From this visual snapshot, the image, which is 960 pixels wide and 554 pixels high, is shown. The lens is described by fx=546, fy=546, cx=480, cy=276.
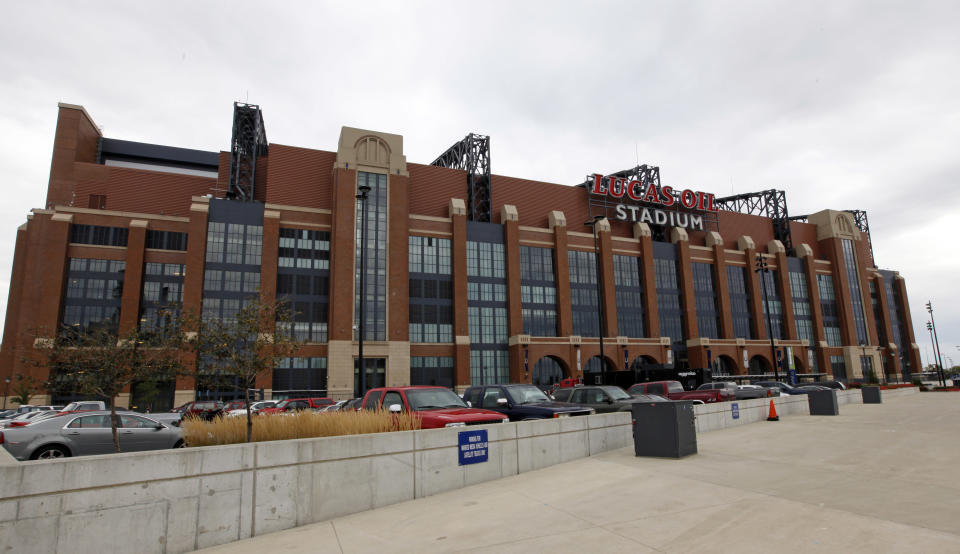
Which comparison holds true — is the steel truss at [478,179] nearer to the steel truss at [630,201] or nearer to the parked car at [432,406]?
the steel truss at [630,201]

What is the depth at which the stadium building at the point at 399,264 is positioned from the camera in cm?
5031

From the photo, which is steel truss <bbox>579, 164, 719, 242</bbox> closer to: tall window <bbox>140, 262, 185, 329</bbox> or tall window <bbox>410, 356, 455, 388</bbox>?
tall window <bbox>410, 356, 455, 388</bbox>

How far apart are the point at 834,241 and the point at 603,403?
82133 millimetres

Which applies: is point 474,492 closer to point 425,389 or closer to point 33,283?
point 425,389

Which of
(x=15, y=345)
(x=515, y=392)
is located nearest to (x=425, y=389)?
(x=515, y=392)

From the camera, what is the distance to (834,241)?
81812 millimetres

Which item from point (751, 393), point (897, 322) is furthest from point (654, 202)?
point (897, 322)

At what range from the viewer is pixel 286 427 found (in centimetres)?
913

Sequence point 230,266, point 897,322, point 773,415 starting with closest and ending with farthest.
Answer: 1. point 773,415
2. point 230,266
3. point 897,322

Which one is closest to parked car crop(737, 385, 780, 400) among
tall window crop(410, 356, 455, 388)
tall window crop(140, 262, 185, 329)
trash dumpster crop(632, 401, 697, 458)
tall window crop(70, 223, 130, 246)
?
trash dumpster crop(632, 401, 697, 458)

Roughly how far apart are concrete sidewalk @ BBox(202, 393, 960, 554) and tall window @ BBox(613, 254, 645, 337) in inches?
2070

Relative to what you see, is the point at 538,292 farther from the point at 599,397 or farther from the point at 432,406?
the point at 432,406

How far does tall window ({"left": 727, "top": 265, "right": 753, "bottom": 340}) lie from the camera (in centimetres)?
7075

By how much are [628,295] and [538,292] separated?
483 inches
